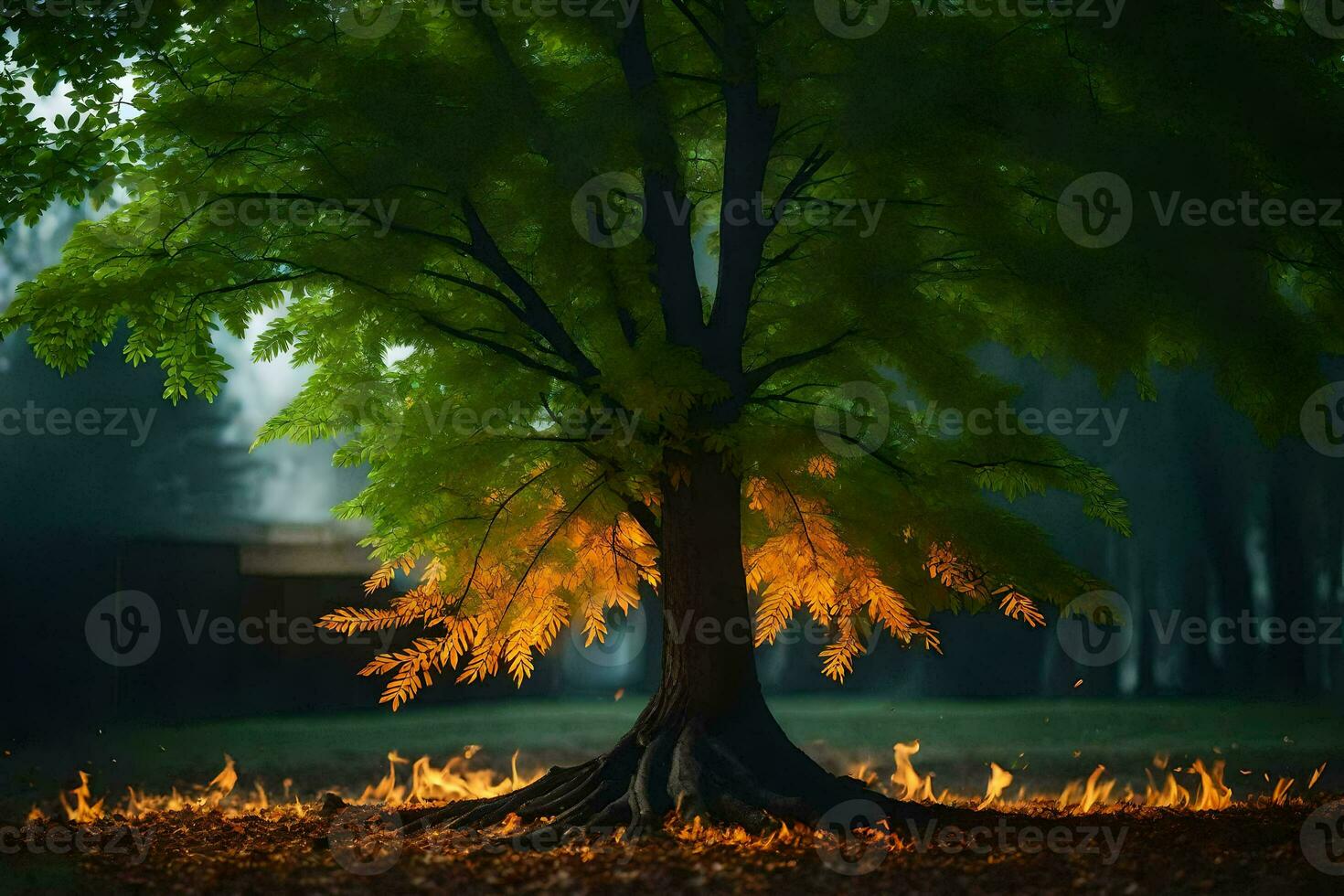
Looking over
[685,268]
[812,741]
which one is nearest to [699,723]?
[685,268]

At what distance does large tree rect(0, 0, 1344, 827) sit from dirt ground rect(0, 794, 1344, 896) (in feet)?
2.93

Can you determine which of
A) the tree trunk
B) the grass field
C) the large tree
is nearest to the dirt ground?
the tree trunk

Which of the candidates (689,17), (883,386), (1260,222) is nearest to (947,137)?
(1260,222)

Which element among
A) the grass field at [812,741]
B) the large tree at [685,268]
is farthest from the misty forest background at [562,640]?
the large tree at [685,268]

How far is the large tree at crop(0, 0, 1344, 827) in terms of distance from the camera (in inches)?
272

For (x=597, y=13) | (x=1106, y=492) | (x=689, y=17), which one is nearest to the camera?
(x=597, y=13)

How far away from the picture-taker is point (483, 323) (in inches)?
343

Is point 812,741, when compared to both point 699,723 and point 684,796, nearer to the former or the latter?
point 699,723

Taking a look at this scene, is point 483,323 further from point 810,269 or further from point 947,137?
point 947,137

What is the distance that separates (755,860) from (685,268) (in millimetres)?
4276

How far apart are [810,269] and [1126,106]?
228cm

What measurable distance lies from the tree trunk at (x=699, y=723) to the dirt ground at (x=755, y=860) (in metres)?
0.50

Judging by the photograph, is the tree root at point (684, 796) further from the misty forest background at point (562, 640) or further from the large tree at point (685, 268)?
the misty forest background at point (562, 640)

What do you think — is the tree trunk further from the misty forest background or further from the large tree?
the misty forest background
